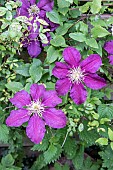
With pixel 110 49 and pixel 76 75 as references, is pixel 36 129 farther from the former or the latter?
pixel 110 49

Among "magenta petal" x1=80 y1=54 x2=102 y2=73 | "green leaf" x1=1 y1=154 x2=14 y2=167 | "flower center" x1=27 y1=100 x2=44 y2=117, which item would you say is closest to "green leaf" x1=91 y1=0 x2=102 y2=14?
"magenta petal" x1=80 y1=54 x2=102 y2=73

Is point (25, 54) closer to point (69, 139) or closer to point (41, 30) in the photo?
point (41, 30)

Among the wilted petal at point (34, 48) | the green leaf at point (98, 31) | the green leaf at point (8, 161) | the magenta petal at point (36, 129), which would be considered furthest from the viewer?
the green leaf at point (8, 161)

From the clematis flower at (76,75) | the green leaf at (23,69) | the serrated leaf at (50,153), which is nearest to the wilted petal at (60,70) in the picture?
the clematis flower at (76,75)

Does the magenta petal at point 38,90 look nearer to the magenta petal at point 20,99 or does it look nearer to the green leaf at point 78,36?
the magenta petal at point 20,99

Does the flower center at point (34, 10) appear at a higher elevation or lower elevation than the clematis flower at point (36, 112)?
higher

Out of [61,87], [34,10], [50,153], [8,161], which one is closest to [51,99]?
[61,87]

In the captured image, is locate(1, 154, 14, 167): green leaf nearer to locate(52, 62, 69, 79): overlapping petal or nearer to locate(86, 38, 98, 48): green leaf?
locate(52, 62, 69, 79): overlapping petal
